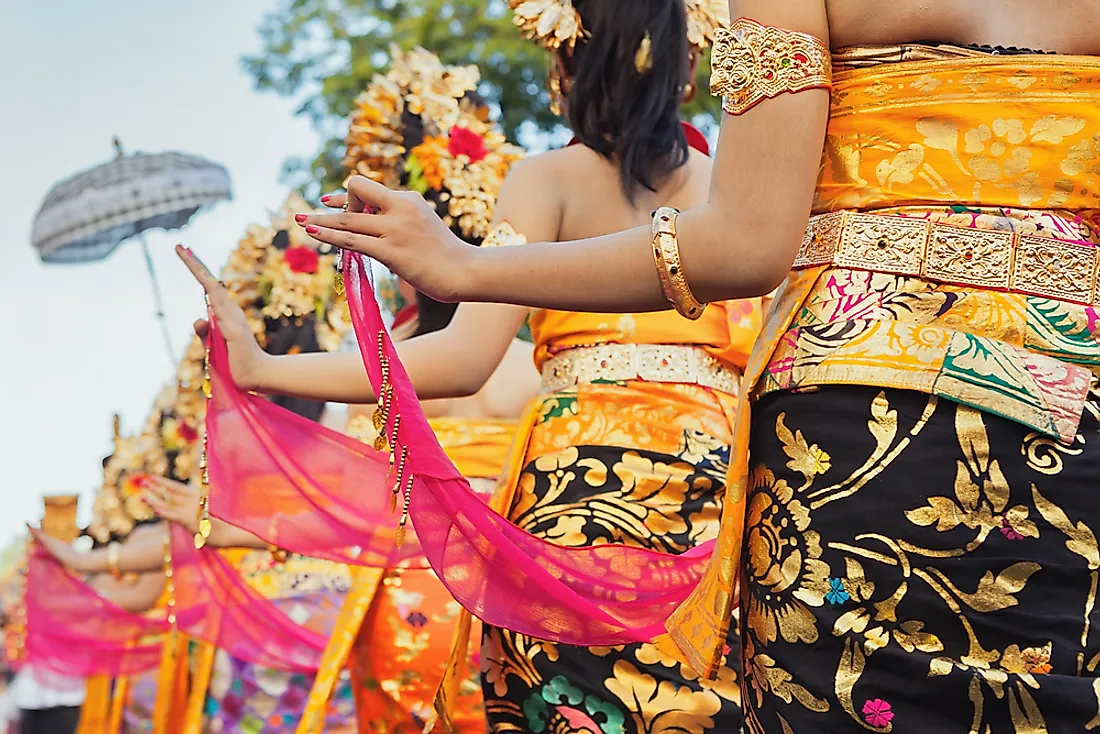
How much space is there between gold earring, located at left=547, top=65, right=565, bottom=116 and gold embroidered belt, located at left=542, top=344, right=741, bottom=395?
563mm

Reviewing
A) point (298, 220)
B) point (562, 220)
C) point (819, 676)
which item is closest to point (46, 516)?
point (562, 220)

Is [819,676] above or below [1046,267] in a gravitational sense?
below

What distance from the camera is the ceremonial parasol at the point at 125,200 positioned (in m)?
7.51

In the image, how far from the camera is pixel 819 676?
1593mm

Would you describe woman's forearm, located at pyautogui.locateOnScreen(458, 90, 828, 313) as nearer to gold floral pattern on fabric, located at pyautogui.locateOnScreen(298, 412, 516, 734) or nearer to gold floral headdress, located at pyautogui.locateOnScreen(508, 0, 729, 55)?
gold floral headdress, located at pyautogui.locateOnScreen(508, 0, 729, 55)

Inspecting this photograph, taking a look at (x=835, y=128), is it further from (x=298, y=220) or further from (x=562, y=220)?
(x=562, y=220)

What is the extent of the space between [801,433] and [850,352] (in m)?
0.10

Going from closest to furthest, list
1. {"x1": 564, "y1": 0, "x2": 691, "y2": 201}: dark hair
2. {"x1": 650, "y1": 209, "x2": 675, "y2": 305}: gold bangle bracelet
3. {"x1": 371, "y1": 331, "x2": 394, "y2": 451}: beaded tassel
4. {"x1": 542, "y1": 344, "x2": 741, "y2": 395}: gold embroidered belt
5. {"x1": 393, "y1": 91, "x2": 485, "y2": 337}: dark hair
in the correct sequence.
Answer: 1. {"x1": 650, "y1": 209, "x2": 675, "y2": 305}: gold bangle bracelet
2. {"x1": 371, "y1": 331, "x2": 394, "y2": 451}: beaded tassel
3. {"x1": 542, "y1": 344, "x2": 741, "y2": 395}: gold embroidered belt
4. {"x1": 564, "y1": 0, "x2": 691, "y2": 201}: dark hair
5. {"x1": 393, "y1": 91, "x2": 485, "y2": 337}: dark hair

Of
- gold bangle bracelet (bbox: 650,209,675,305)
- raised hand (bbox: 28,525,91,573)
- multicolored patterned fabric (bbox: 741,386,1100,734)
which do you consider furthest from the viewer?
raised hand (bbox: 28,525,91,573)

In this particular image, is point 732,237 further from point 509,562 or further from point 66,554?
point 66,554

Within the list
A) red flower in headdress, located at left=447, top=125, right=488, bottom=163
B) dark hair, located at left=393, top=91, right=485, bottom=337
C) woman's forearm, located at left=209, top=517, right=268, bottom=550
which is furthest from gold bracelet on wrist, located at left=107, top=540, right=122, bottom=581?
red flower in headdress, located at left=447, top=125, right=488, bottom=163

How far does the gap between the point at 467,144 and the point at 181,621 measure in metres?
1.62

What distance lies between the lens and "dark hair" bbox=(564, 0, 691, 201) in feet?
9.77

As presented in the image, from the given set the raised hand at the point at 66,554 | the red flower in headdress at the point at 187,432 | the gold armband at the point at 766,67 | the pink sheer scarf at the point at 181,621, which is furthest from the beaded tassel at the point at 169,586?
the red flower in headdress at the point at 187,432
